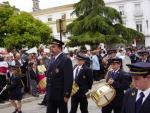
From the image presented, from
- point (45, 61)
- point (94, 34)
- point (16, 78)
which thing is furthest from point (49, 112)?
point (94, 34)

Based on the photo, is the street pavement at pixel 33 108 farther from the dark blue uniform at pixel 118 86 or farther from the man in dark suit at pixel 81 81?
the dark blue uniform at pixel 118 86

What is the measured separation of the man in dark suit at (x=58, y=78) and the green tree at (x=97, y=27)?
3928 cm

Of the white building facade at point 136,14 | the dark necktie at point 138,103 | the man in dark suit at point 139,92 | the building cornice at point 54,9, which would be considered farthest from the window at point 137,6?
the dark necktie at point 138,103

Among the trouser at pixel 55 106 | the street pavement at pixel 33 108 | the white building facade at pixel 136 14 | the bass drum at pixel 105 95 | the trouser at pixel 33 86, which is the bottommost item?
the street pavement at pixel 33 108

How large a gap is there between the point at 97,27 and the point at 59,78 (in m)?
41.3

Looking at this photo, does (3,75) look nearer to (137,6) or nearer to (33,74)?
(33,74)

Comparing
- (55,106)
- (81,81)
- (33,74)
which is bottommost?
(33,74)

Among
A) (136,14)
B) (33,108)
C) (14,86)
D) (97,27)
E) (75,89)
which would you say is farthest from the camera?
(136,14)

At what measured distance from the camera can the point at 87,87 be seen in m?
10.0

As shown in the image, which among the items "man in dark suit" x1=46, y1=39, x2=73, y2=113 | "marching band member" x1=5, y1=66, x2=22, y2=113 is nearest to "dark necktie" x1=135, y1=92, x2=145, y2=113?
"man in dark suit" x1=46, y1=39, x2=73, y2=113

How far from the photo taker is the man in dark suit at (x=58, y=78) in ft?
26.7

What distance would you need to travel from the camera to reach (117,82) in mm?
8492

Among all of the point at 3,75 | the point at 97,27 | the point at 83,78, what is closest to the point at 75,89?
the point at 83,78

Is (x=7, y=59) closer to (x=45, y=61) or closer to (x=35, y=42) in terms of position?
(x=45, y=61)
